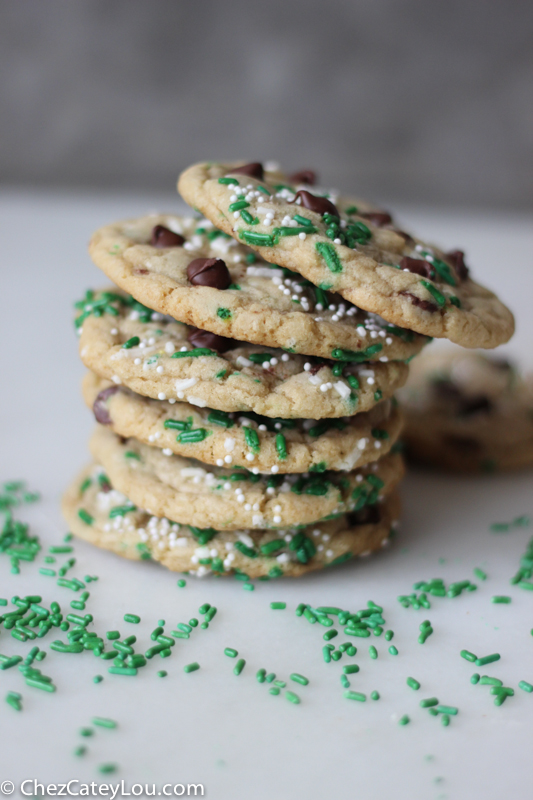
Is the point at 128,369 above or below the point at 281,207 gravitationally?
below

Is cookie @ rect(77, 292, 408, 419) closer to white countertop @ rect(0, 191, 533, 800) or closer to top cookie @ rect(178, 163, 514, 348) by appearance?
top cookie @ rect(178, 163, 514, 348)

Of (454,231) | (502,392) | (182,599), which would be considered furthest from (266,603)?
(454,231)

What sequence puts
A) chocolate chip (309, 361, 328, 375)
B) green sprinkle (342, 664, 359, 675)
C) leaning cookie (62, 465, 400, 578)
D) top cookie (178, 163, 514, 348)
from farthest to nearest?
leaning cookie (62, 465, 400, 578), chocolate chip (309, 361, 328, 375), top cookie (178, 163, 514, 348), green sprinkle (342, 664, 359, 675)

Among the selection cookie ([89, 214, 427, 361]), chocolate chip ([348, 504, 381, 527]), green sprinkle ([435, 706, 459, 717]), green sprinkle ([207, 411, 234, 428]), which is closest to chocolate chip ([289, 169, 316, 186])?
cookie ([89, 214, 427, 361])

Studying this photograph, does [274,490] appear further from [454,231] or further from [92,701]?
[454,231]

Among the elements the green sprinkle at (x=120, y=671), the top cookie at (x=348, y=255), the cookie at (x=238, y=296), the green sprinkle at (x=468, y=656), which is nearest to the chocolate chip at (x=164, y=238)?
the cookie at (x=238, y=296)

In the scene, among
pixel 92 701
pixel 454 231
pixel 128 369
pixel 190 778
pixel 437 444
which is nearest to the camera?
pixel 190 778

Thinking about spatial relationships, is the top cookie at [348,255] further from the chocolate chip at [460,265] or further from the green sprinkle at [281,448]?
the green sprinkle at [281,448]
